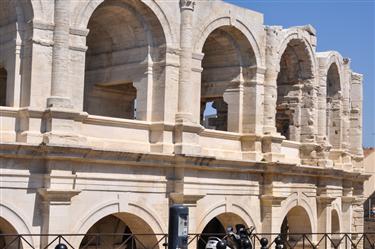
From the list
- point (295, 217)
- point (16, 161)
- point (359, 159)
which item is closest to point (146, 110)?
point (16, 161)

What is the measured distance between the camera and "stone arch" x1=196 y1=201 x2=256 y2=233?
716 inches

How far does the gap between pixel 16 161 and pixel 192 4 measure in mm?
5999

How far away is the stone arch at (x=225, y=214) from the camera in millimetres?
18188

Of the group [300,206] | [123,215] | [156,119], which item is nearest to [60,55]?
[156,119]

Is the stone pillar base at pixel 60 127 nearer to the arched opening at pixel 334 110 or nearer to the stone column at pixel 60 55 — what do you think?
the stone column at pixel 60 55

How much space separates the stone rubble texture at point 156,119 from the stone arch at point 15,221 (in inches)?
0.9

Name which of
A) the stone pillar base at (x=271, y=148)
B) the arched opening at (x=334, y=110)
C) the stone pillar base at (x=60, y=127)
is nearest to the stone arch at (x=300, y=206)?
the stone pillar base at (x=271, y=148)

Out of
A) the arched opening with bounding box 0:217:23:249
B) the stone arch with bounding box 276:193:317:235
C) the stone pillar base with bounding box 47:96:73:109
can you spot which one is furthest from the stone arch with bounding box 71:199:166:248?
the stone arch with bounding box 276:193:317:235

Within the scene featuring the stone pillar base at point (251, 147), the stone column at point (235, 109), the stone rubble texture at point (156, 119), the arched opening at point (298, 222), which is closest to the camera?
the stone rubble texture at point (156, 119)

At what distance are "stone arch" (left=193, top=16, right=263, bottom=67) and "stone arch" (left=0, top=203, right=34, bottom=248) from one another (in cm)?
626

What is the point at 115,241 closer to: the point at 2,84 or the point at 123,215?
the point at 123,215

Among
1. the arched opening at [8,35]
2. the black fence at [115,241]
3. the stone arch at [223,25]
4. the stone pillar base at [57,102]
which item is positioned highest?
the stone arch at [223,25]

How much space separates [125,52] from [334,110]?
998 cm

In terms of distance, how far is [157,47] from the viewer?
58.0ft
